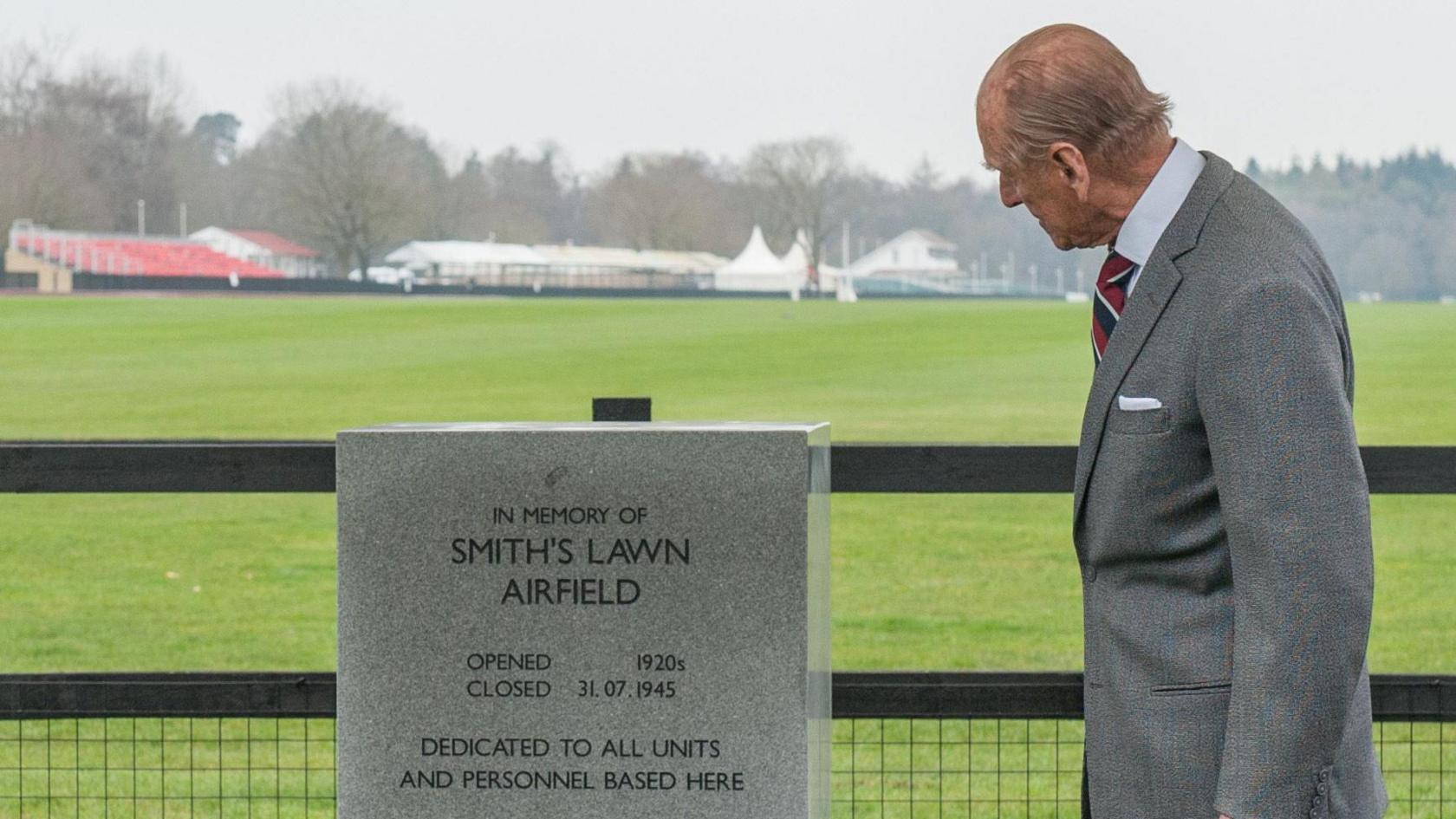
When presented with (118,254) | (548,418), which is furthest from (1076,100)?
(118,254)

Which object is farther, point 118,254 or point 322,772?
point 118,254

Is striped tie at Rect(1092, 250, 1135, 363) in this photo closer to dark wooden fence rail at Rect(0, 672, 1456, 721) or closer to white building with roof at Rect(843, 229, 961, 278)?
dark wooden fence rail at Rect(0, 672, 1456, 721)

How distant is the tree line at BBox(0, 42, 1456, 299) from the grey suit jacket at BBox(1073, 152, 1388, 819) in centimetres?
11668

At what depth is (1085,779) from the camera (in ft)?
8.23

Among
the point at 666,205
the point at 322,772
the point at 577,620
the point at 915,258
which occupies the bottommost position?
the point at 322,772

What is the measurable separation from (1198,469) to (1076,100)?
1.56 ft

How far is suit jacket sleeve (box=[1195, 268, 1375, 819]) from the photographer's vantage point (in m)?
2.10

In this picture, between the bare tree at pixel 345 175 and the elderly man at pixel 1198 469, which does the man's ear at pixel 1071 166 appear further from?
the bare tree at pixel 345 175

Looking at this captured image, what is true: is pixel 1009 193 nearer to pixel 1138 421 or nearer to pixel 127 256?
pixel 1138 421

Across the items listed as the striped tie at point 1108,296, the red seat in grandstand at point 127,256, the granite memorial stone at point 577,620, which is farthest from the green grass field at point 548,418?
the red seat in grandstand at point 127,256

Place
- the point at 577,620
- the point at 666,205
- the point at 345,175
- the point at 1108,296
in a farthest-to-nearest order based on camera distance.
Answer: the point at 666,205, the point at 345,175, the point at 577,620, the point at 1108,296

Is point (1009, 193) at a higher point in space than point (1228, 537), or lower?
higher

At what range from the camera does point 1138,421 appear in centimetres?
225

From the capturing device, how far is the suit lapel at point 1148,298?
2.26 metres
